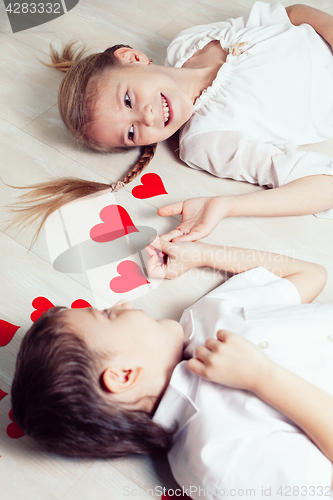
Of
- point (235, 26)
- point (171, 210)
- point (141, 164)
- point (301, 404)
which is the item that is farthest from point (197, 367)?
point (235, 26)

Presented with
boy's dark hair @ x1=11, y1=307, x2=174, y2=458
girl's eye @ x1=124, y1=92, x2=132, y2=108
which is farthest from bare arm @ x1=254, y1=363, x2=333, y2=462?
girl's eye @ x1=124, y1=92, x2=132, y2=108

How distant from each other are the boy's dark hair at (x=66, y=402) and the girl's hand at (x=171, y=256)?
1.13 feet

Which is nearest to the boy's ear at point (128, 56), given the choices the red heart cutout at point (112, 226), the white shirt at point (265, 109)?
the white shirt at point (265, 109)

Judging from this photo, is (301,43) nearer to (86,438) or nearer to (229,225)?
(229,225)

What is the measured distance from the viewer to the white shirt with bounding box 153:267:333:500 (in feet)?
2.36

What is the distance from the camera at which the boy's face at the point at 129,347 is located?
76cm

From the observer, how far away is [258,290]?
95cm

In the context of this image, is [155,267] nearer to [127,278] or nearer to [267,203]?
[127,278]

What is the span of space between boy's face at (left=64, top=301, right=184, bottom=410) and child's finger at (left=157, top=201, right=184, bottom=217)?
1.07ft

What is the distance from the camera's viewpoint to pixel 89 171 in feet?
4.24

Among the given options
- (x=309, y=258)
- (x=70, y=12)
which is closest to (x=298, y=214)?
(x=309, y=258)

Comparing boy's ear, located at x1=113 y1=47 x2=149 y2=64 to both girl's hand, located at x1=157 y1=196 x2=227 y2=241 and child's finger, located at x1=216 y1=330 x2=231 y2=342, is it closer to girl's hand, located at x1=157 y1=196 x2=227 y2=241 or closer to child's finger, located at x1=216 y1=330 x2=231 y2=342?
girl's hand, located at x1=157 y1=196 x2=227 y2=241

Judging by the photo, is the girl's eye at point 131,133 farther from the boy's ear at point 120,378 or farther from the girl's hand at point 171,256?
the boy's ear at point 120,378

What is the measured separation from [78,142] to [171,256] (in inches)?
18.9
